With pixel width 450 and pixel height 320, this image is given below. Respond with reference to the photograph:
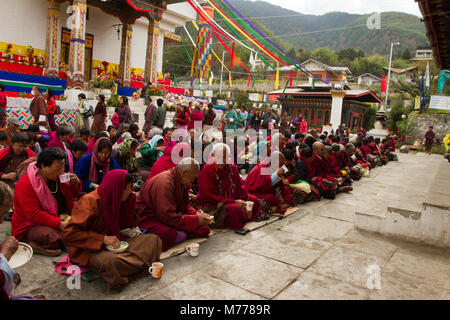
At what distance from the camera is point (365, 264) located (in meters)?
3.77

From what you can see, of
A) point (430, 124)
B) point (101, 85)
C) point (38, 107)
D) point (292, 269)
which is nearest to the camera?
point (292, 269)

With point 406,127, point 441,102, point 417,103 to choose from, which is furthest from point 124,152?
point 417,103

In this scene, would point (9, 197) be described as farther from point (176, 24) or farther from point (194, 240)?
→ point (176, 24)

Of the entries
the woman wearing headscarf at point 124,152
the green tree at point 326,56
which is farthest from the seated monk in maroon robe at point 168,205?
the green tree at point 326,56

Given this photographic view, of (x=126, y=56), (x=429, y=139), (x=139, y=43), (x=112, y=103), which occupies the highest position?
(x=139, y=43)

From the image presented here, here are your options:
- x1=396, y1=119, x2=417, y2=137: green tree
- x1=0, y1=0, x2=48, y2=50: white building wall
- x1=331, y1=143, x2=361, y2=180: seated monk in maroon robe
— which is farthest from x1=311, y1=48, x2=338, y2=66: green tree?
x1=331, y1=143, x2=361, y2=180: seated monk in maroon robe

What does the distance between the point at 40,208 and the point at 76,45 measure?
38.3 feet

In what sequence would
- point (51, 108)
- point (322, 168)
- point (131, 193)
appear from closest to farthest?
1. point (131, 193)
2. point (322, 168)
3. point (51, 108)

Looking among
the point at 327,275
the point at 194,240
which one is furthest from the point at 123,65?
the point at 327,275

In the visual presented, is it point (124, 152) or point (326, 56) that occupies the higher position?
point (326, 56)

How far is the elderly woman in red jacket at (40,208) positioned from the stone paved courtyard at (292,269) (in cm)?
18

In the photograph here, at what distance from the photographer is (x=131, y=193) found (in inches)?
133

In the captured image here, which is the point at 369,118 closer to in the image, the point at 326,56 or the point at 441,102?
the point at 441,102

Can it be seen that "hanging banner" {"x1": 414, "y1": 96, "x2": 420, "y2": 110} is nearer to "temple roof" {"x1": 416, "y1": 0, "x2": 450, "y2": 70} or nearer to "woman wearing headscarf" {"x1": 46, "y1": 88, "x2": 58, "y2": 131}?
"temple roof" {"x1": 416, "y1": 0, "x2": 450, "y2": 70}
